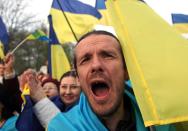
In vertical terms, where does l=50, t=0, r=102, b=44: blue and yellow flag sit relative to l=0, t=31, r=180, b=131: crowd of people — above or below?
below

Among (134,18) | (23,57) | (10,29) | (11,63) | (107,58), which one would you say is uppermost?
(134,18)

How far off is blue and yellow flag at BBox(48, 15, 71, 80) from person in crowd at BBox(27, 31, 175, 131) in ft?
14.8

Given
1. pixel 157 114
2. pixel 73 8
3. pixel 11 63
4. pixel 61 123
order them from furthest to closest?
pixel 73 8 → pixel 11 63 → pixel 61 123 → pixel 157 114

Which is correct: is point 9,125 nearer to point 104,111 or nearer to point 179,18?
point 104,111

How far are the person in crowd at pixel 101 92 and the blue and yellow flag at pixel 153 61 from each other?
0.38 feet

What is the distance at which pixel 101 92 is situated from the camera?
216cm

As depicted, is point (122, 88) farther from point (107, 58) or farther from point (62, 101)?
point (62, 101)

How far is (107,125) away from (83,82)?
238 mm

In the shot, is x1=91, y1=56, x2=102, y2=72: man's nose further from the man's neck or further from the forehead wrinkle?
the man's neck

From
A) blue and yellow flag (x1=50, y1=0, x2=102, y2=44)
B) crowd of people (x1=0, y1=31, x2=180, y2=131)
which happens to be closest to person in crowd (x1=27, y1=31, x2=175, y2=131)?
crowd of people (x1=0, y1=31, x2=180, y2=131)

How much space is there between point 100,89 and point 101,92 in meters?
0.03

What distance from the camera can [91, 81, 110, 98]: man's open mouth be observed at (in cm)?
208

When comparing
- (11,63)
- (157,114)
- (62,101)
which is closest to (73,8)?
(62,101)

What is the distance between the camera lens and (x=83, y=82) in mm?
2113
